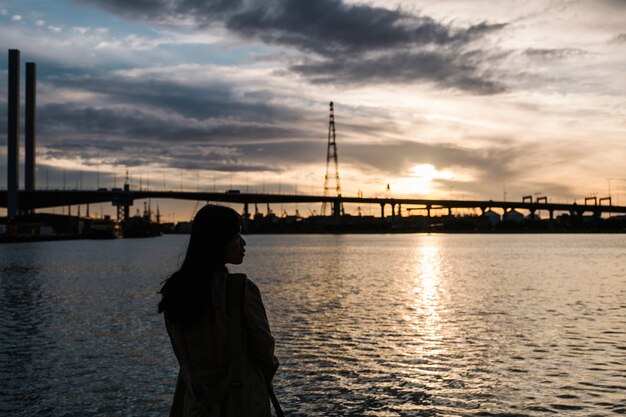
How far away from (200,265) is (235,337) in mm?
418

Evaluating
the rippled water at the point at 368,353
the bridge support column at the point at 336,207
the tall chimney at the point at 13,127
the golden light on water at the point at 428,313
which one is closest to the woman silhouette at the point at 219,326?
the rippled water at the point at 368,353

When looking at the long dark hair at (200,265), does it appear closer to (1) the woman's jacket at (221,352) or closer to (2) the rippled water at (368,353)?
(1) the woman's jacket at (221,352)

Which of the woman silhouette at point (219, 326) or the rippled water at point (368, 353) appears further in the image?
the rippled water at point (368, 353)

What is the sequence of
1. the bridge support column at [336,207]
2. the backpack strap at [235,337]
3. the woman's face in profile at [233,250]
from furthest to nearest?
1. the bridge support column at [336,207]
2. the woman's face in profile at [233,250]
3. the backpack strap at [235,337]

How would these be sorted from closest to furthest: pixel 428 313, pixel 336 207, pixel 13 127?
pixel 428 313
pixel 13 127
pixel 336 207

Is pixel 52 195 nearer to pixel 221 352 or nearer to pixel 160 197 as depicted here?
pixel 160 197

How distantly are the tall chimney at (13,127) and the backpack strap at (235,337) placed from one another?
140 metres

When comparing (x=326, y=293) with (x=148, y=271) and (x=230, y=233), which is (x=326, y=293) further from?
(x=230, y=233)

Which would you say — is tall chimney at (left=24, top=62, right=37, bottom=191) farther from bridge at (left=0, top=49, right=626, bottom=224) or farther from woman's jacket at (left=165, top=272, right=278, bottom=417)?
woman's jacket at (left=165, top=272, right=278, bottom=417)

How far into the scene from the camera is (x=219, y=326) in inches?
144

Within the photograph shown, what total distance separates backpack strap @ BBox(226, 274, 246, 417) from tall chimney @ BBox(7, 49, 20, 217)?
5501 inches

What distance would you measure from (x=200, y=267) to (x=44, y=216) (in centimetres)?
20061

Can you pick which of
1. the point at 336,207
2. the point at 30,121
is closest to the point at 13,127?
the point at 30,121

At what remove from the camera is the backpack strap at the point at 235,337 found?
3.57 metres
